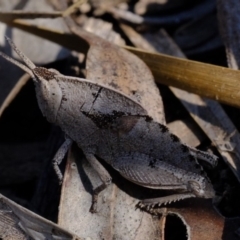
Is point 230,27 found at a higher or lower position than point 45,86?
higher

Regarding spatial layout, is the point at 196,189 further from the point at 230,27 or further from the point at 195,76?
the point at 230,27

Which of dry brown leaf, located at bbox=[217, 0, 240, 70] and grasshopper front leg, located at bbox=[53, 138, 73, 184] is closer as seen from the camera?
grasshopper front leg, located at bbox=[53, 138, 73, 184]

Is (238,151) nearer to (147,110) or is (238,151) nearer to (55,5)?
(147,110)

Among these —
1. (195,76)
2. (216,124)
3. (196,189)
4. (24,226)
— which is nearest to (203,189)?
(196,189)

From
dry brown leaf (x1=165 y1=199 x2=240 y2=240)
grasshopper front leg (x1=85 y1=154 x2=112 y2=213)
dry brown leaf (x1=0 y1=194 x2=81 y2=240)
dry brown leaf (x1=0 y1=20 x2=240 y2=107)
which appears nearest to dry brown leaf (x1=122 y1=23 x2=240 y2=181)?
dry brown leaf (x1=0 y1=20 x2=240 y2=107)

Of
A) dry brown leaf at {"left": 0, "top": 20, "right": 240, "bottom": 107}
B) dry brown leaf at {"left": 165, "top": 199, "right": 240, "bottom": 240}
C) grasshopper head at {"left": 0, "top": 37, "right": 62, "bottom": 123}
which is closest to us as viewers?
dry brown leaf at {"left": 165, "top": 199, "right": 240, "bottom": 240}

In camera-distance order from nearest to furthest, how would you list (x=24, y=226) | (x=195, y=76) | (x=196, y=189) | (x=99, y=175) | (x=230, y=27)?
(x=24, y=226), (x=196, y=189), (x=99, y=175), (x=195, y=76), (x=230, y=27)

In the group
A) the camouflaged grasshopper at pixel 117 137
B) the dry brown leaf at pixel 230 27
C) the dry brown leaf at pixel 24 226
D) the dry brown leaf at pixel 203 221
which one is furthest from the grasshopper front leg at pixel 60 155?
the dry brown leaf at pixel 230 27

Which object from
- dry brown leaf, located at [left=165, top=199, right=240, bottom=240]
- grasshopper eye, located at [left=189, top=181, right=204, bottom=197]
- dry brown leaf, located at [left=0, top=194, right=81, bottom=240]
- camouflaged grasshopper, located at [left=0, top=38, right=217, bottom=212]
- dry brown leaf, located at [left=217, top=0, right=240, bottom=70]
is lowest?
dry brown leaf, located at [left=0, top=194, right=81, bottom=240]

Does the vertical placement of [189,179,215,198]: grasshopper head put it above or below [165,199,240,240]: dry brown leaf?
above

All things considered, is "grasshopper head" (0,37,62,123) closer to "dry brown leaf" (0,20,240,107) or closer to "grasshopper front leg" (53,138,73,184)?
"grasshopper front leg" (53,138,73,184)
